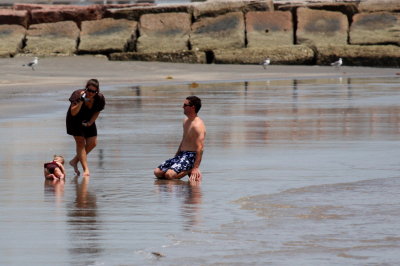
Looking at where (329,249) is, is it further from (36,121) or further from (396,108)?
(396,108)

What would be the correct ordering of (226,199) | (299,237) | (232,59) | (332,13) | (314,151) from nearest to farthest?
(299,237) < (226,199) < (314,151) < (232,59) < (332,13)

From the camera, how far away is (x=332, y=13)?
125ft

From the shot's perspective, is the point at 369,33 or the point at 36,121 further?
the point at 369,33

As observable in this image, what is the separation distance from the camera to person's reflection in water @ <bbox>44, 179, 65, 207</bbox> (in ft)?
33.2

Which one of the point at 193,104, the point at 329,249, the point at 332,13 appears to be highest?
the point at 332,13

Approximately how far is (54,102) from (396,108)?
6.10 m

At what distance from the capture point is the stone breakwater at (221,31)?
1427 inches

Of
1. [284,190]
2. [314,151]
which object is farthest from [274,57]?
[284,190]

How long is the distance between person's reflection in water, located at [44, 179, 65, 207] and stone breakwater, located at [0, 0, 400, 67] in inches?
979

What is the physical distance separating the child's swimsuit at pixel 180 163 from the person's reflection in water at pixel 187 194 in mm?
126

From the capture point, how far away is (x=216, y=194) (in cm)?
1031

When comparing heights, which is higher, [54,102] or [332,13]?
[332,13]

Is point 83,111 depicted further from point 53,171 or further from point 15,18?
point 15,18

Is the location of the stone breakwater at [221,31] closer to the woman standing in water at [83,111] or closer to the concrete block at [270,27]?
the concrete block at [270,27]
